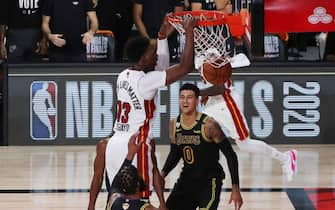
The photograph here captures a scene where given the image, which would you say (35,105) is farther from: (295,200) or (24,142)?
(295,200)

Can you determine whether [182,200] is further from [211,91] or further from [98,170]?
[211,91]

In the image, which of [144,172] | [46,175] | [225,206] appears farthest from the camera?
[46,175]

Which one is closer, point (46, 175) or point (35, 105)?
point (46, 175)

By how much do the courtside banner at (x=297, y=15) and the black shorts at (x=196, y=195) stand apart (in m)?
1.53

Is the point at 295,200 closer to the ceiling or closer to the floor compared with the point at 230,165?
closer to the floor

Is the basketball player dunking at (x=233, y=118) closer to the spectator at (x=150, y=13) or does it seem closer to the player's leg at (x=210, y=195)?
the player's leg at (x=210, y=195)

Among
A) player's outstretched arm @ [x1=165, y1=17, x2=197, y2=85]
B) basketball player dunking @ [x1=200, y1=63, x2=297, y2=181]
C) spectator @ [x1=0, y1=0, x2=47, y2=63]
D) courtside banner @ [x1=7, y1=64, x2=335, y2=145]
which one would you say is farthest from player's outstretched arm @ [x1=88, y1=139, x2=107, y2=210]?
spectator @ [x1=0, y1=0, x2=47, y2=63]

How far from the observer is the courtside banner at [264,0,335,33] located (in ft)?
19.7

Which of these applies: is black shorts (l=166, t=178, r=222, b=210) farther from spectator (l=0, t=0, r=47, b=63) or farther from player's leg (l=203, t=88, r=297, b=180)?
spectator (l=0, t=0, r=47, b=63)

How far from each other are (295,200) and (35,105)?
4.04 m

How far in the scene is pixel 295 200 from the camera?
942 cm

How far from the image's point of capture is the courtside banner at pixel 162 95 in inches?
480

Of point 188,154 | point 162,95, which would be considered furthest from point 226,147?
point 162,95

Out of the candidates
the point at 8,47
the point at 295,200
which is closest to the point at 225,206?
the point at 295,200
